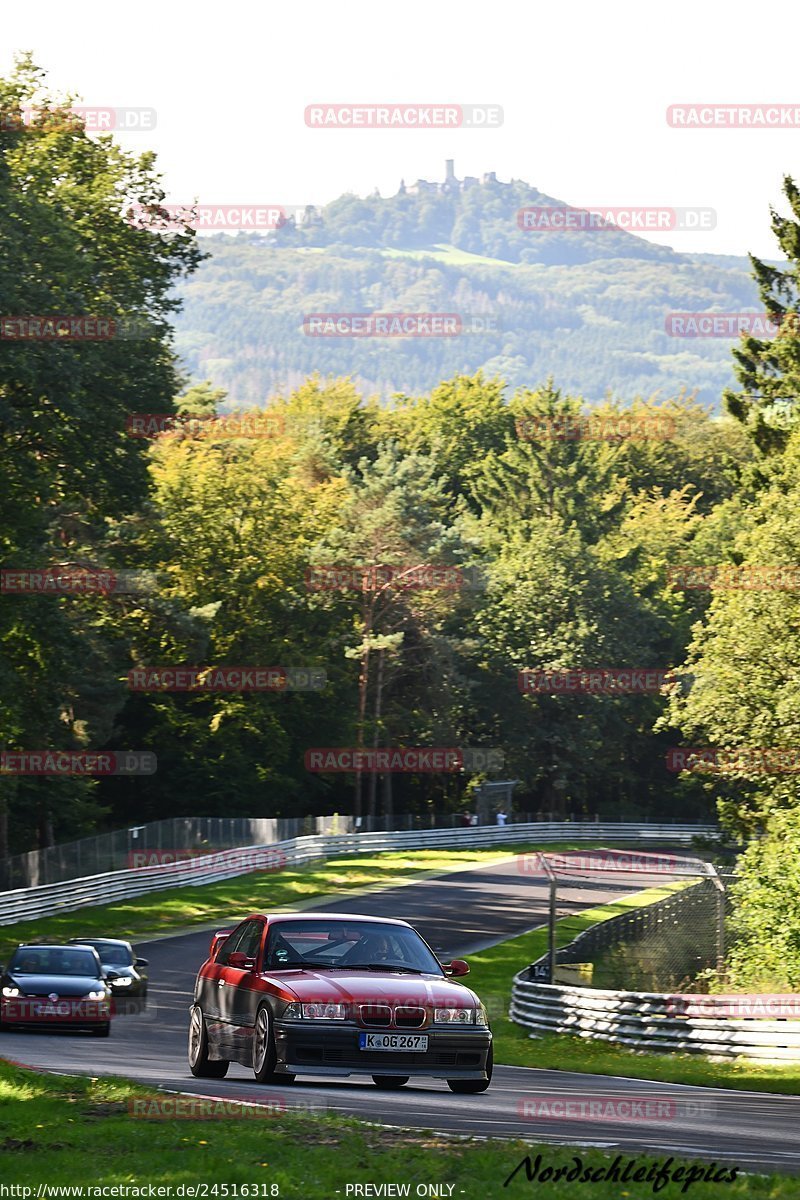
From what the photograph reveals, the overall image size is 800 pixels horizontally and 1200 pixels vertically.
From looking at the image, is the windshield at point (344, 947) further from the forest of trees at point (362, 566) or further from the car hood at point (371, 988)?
the forest of trees at point (362, 566)

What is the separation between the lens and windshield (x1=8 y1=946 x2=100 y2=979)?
24.2 m

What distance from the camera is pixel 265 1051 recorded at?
13.7 m

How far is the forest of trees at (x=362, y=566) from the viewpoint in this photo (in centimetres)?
3912

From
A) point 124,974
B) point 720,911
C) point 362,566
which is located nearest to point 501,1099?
point 720,911

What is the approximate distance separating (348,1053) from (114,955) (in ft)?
55.4

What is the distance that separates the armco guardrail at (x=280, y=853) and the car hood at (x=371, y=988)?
97.8ft

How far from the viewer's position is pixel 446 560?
8244 centimetres

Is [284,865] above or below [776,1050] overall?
below

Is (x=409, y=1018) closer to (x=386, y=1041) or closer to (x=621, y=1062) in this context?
(x=386, y=1041)

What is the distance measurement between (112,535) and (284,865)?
44.3 ft

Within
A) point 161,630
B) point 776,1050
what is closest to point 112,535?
point 161,630

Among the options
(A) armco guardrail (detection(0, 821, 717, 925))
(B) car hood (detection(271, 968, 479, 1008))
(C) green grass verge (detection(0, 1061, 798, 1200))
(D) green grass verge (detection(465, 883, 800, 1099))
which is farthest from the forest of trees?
(C) green grass verge (detection(0, 1061, 798, 1200))

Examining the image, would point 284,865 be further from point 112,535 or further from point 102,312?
point 102,312

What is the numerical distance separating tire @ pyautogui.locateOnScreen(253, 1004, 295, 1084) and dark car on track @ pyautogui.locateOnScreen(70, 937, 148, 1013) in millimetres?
14946
